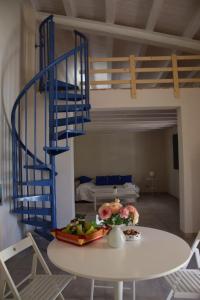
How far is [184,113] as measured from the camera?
464 centimetres

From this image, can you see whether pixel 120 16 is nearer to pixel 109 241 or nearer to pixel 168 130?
pixel 109 241

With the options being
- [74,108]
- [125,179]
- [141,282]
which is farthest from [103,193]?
[141,282]

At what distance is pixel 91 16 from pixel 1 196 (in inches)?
153

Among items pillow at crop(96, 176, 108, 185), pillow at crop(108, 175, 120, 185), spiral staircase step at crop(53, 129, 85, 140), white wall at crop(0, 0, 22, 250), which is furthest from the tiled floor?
pillow at crop(108, 175, 120, 185)

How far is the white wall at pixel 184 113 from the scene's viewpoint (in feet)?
15.1

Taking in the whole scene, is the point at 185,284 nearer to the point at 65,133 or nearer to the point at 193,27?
the point at 65,133

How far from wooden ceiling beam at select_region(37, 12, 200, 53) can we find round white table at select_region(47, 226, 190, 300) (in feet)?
14.3

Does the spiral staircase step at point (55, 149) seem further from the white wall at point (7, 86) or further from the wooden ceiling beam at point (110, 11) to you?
the wooden ceiling beam at point (110, 11)

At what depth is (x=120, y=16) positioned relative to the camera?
506 cm

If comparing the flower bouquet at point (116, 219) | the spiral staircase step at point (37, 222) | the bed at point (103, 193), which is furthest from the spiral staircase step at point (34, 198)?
the bed at point (103, 193)

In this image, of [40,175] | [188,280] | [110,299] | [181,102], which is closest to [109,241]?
[188,280]

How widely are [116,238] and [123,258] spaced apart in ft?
0.67

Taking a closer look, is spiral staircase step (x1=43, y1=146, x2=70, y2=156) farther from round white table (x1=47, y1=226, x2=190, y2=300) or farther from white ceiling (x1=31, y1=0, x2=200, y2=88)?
white ceiling (x1=31, y1=0, x2=200, y2=88)

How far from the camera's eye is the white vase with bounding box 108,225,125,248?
187 cm
